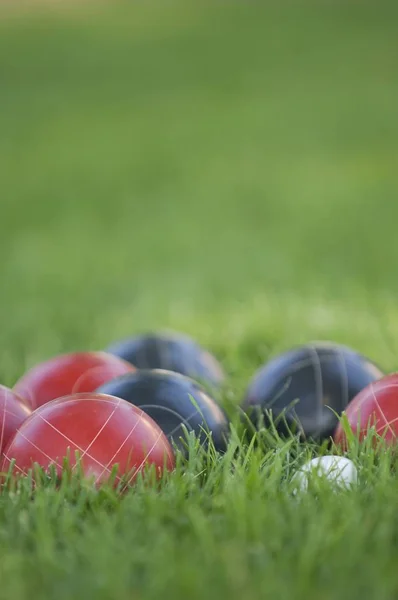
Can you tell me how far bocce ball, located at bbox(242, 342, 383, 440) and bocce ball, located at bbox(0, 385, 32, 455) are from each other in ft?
2.85

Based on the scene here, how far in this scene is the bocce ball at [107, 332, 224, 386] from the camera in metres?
4.05

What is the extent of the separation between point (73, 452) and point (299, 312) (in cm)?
317

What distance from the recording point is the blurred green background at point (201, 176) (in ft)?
20.4

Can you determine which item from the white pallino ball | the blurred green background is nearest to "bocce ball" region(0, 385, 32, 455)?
the white pallino ball

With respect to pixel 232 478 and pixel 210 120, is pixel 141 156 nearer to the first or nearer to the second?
pixel 210 120

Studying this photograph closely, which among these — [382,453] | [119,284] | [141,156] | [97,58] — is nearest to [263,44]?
[97,58]

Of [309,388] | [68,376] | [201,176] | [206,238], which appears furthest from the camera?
[201,176]

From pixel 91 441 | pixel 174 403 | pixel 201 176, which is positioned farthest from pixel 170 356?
pixel 201 176

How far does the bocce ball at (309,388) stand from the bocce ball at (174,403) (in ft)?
1.01

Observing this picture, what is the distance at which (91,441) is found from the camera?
8.96 feet

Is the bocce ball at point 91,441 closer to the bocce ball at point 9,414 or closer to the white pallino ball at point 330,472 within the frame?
the bocce ball at point 9,414

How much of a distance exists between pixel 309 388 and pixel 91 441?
1.08 metres

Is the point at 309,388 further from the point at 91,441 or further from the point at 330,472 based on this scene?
the point at 91,441

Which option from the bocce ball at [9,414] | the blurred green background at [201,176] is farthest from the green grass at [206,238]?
the bocce ball at [9,414]
